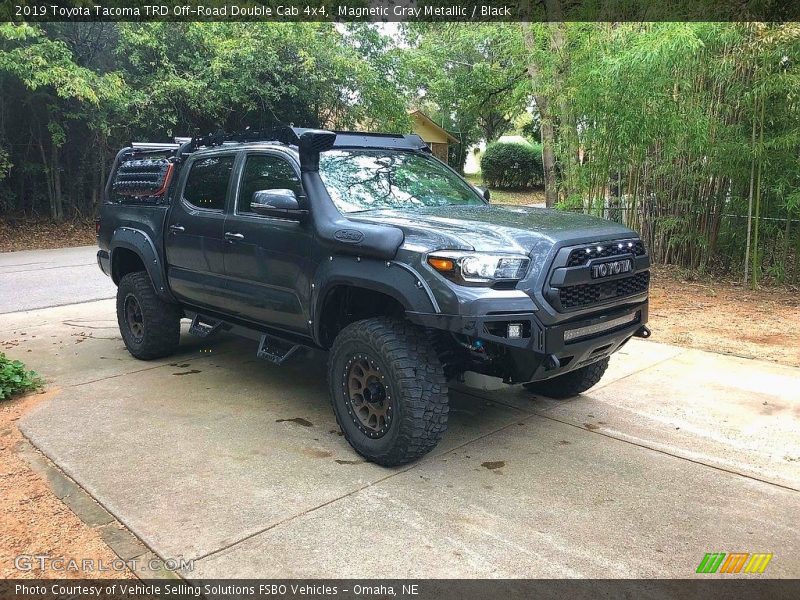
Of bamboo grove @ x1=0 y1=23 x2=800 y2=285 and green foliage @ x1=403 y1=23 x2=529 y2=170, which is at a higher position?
green foliage @ x1=403 y1=23 x2=529 y2=170

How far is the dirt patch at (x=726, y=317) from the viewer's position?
631 centimetres

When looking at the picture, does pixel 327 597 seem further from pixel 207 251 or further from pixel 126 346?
pixel 126 346

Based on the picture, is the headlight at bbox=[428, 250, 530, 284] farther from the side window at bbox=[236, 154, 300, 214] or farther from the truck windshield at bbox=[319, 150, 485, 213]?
the side window at bbox=[236, 154, 300, 214]

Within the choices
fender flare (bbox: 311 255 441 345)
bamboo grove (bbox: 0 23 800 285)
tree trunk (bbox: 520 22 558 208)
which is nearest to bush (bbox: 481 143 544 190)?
bamboo grove (bbox: 0 23 800 285)

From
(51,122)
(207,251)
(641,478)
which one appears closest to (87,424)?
(207,251)

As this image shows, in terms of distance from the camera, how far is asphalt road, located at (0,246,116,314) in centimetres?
859

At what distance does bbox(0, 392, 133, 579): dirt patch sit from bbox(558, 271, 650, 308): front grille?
7.99 feet

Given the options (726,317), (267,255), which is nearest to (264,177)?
(267,255)

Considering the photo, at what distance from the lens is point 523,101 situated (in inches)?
528

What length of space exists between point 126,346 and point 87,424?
1.83 m

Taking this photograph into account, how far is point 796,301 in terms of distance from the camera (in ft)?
26.8

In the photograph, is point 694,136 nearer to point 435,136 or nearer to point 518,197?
point 518,197

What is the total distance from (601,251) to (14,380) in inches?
166

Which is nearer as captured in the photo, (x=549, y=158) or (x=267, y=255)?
(x=267, y=255)
